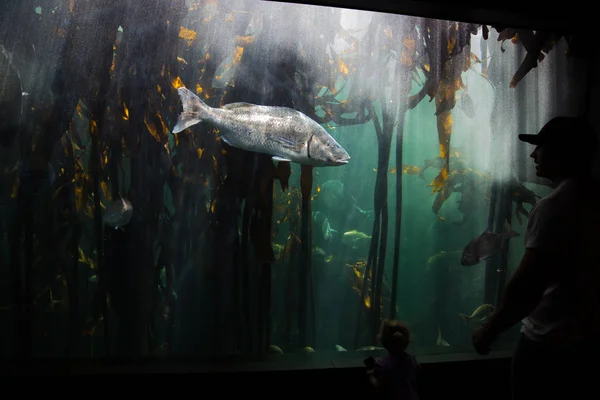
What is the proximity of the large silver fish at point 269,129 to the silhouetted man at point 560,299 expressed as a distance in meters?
1.47

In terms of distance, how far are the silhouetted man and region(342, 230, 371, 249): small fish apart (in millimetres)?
7655

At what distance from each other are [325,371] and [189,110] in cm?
237

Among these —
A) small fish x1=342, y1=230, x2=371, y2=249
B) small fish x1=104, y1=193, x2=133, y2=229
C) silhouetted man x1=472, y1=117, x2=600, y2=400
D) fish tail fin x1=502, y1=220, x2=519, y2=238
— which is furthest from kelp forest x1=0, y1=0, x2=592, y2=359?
small fish x1=342, y1=230, x2=371, y2=249

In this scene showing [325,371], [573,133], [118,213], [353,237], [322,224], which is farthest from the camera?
[353,237]

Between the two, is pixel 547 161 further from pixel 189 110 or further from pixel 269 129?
pixel 189 110

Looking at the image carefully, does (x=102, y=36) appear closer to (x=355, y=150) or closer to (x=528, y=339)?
(x=528, y=339)

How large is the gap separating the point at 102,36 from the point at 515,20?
4017 mm

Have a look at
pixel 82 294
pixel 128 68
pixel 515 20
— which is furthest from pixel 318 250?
pixel 515 20

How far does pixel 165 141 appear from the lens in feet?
13.1

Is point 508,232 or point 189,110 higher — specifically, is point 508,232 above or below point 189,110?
below

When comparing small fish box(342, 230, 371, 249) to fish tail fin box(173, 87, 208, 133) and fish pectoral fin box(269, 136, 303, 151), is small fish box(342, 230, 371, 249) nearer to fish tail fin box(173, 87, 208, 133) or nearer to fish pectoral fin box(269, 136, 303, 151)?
fish pectoral fin box(269, 136, 303, 151)

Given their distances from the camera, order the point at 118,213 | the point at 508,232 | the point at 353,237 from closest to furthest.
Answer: the point at 118,213 → the point at 508,232 → the point at 353,237

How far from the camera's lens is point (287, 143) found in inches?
108

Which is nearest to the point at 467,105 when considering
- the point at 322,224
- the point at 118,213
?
the point at 322,224
